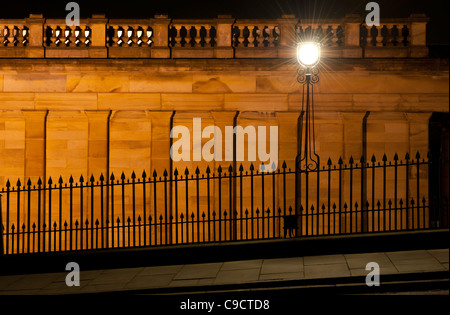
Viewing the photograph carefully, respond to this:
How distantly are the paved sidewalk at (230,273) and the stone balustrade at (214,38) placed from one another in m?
6.85

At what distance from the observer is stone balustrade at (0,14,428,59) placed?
1463 centimetres

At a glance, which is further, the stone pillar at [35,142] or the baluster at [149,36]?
the baluster at [149,36]

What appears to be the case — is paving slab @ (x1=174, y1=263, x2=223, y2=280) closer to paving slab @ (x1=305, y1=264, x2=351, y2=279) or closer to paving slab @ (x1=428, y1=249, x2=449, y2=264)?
paving slab @ (x1=305, y1=264, x2=351, y2=279)

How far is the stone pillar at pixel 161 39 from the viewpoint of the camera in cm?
1466

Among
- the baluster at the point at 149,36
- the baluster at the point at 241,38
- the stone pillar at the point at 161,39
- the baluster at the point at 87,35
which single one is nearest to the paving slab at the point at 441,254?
the baluster at the point at 241,38

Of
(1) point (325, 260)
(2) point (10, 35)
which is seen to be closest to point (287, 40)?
(1) point (325, 260)

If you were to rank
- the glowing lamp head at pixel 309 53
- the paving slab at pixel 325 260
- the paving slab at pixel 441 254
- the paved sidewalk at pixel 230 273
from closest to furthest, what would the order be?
the paved sidewalk at pixel 230 273 → the paving slab at pixel 441 254 → the paving slab at pixel 325 260 → the glowing lamp head at pixel 309 53

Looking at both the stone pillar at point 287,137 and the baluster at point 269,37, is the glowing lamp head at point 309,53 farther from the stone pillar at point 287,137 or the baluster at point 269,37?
the stone pillar at point 287,137

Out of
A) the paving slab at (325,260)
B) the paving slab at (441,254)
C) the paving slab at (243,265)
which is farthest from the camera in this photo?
the paving slab at (243,265)

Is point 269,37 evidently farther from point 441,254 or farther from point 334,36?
point 441,254

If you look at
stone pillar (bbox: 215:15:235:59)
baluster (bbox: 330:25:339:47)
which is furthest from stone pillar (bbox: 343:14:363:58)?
stone pillar (bbox: 215:15:235:59)
